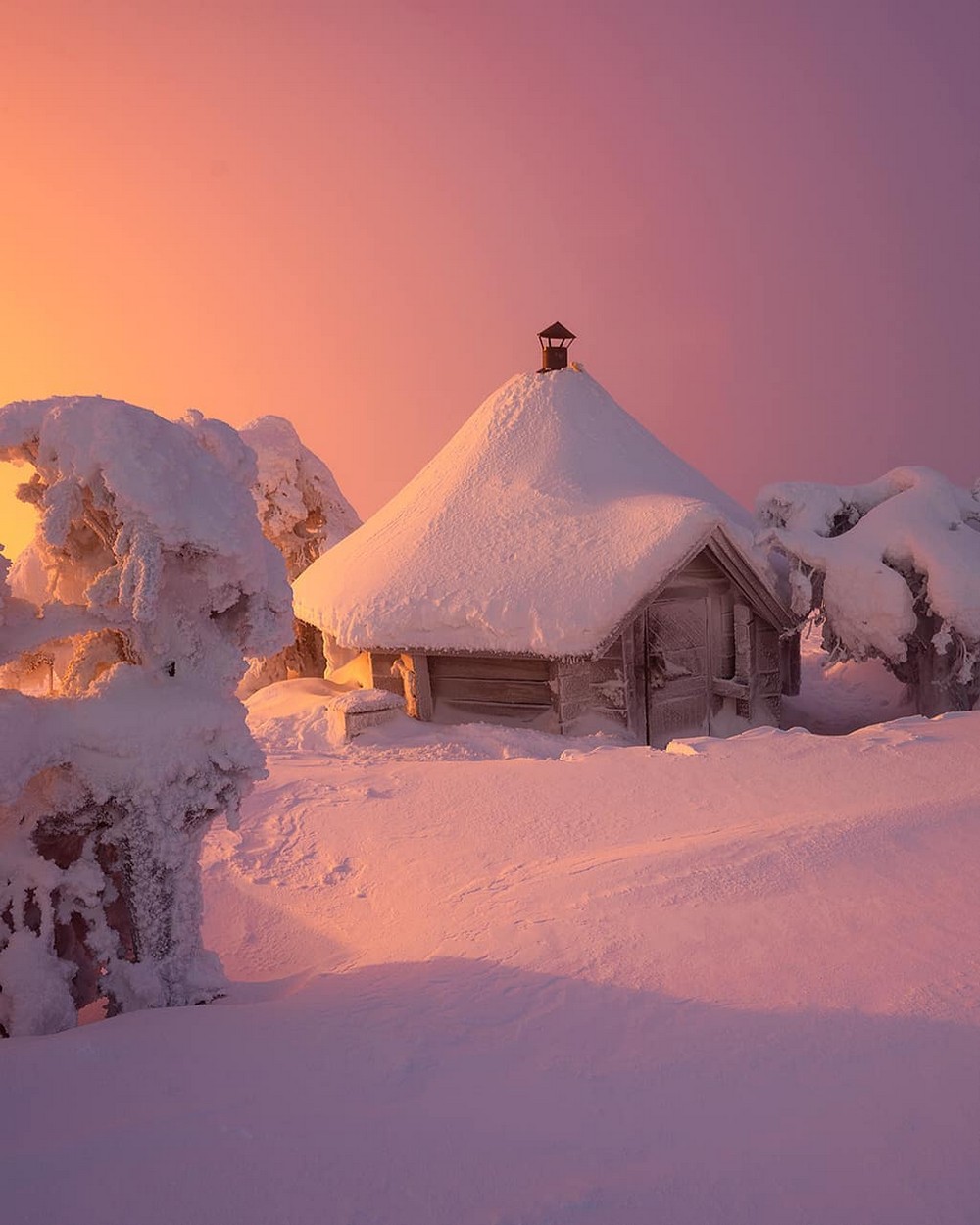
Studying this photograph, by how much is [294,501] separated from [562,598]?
904 cm

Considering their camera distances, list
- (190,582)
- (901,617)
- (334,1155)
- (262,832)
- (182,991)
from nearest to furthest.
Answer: (334,1155) < (182,991) < (190,582) < (262,832) < (901,617)

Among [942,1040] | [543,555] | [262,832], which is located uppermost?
[543,555]

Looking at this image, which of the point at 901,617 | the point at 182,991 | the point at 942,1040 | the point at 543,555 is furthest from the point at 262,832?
the point at 901,617

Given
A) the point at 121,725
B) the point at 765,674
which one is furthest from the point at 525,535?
the point at 121,725

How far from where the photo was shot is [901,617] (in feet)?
33.4

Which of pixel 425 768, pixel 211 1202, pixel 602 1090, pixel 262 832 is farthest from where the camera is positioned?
pixel 425 768

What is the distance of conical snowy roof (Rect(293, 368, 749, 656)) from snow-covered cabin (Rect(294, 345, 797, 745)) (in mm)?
26

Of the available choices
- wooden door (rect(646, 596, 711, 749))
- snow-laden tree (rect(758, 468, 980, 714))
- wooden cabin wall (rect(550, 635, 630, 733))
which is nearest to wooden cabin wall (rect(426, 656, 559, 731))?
wooden cabin wall (rect(550, 635, 630, 733))

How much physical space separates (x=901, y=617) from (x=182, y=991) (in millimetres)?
9847

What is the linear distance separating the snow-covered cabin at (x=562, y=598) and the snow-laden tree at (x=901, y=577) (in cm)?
88

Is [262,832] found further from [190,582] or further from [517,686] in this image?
[517,686]

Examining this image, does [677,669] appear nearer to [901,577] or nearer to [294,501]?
[901,577]

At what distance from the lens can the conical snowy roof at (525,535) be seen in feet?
29.0

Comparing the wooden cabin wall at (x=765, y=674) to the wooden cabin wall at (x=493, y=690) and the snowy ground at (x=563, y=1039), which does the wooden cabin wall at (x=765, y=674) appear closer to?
the wooden cabin wall at (x=493, y=690)
